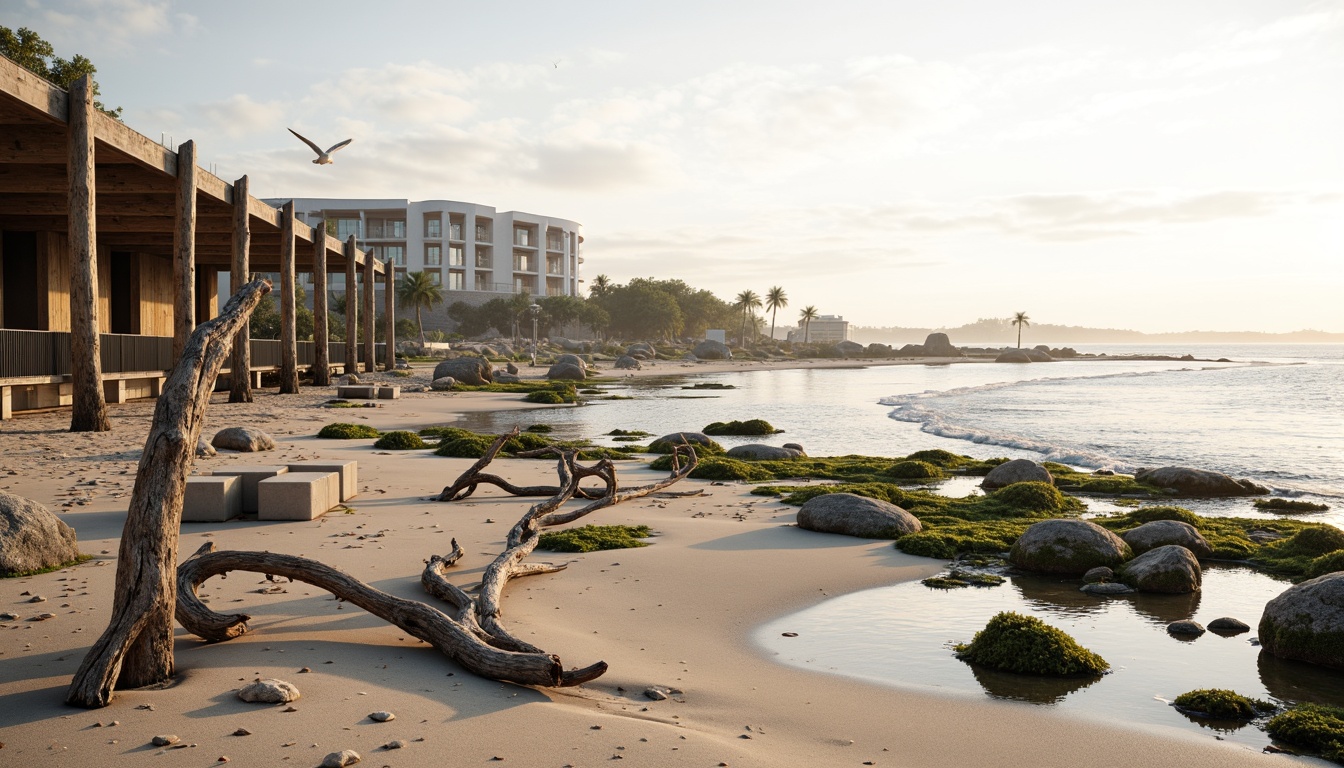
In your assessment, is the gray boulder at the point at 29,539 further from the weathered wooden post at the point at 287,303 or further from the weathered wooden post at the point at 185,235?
the weathered wooden post at the point at 287,303

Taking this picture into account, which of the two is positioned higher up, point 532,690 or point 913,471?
point 532,690

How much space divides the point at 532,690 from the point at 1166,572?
24.0 feet

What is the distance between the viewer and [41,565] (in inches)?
321

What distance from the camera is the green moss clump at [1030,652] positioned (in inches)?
275

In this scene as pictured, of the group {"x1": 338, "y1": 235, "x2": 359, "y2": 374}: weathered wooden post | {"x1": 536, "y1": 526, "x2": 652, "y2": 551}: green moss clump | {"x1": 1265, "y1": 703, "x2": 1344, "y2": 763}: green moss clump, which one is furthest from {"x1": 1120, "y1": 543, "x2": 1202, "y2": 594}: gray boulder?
{"x1": 338, "y1": 235, "x2": 359, "y2": 374}: weathered wooden post

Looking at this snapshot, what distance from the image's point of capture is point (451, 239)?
105000mm

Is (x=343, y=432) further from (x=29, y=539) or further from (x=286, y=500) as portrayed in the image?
(x=29, y=539)

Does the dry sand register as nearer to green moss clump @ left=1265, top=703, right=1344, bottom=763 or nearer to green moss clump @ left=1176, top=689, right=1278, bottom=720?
green moss clump @ left=1265, top=703, right=1344, bottom=763

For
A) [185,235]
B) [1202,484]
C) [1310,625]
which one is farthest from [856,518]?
[185,235]

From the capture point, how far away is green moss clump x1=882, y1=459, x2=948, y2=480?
61.6 feet

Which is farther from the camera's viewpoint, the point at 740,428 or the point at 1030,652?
the point at 740,428

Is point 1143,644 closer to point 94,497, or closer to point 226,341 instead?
point 226,341

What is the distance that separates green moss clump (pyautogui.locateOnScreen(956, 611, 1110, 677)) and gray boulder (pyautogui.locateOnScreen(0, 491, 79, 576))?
7.91 metres

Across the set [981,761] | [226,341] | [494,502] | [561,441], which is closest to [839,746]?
[981,761]
